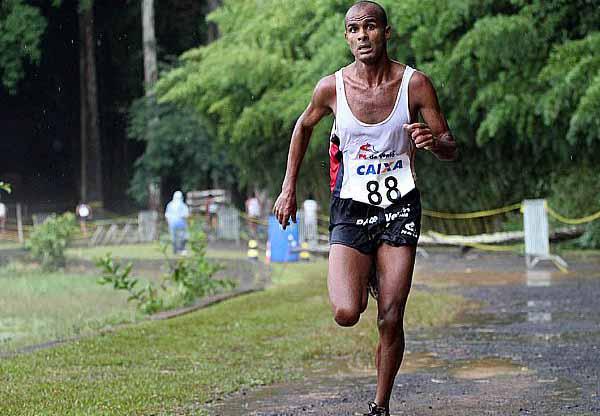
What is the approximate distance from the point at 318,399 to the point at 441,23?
1441 cm

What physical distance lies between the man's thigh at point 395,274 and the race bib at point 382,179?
25 cm

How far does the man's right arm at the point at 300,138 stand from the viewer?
21.4 ft

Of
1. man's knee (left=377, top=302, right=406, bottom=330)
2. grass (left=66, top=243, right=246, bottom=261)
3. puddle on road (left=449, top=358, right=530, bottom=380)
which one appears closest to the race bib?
man's knee (left=377, top=302, right=406, bottom=330)

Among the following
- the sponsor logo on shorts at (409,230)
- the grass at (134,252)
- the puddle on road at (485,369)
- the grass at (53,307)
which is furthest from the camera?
the grass at (134,252)

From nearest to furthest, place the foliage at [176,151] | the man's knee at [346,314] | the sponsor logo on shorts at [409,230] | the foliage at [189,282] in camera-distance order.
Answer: the man's knee at [346,314] < the sponsor logo on shorts at [409,230] < the foliage at [189,282] < the foliage at [176,151]

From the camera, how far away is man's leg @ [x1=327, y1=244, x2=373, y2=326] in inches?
247

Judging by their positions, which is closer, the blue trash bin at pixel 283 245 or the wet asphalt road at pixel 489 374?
the wet asphalt road at pixel 489 374

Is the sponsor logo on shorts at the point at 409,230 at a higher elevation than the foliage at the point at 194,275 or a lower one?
higher

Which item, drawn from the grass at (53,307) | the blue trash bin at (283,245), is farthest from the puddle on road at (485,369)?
the blue trash bin at (283,245)

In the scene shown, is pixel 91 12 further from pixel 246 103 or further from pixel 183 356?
pixel 183 356

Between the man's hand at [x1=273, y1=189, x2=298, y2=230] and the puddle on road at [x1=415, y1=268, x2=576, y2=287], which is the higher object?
the man's hand at [x1=273, y1=189, x2=298, y2=230]

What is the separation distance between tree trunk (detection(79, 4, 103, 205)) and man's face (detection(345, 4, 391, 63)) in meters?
37.0

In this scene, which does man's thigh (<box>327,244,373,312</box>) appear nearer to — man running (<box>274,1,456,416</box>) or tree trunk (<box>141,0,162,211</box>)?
man running (<box>274,1,456,416</box>)

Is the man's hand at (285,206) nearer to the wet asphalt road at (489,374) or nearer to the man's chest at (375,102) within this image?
the man's chest at (375,102)
